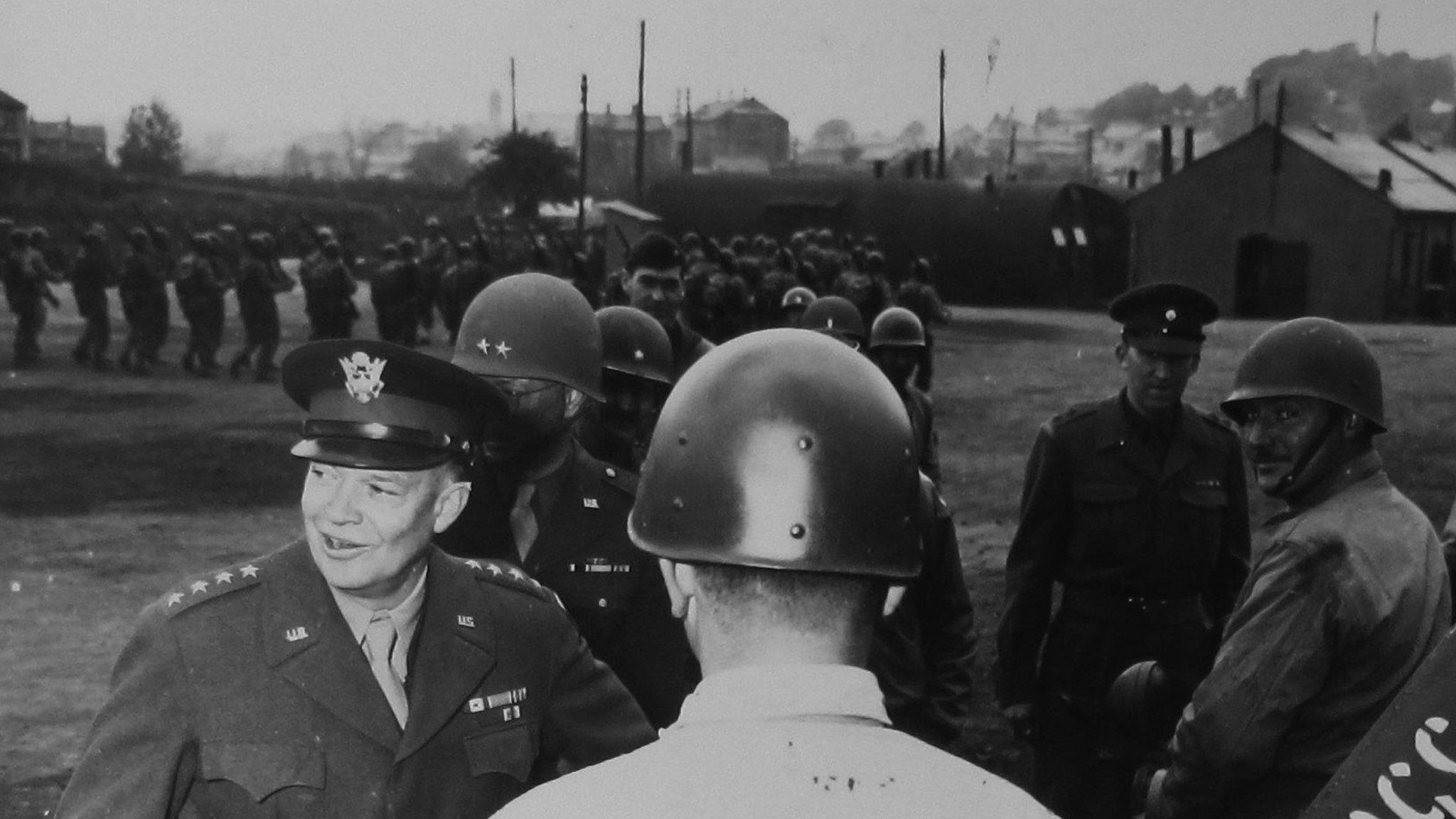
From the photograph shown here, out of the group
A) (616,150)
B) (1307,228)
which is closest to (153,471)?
(1307,228)

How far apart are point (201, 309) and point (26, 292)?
2.29 m

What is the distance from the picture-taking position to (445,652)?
275 cm

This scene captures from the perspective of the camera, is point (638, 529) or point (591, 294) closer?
point (638, 529)

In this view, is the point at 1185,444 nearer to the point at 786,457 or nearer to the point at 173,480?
the point at 786,457

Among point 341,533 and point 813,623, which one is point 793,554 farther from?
point 341,533

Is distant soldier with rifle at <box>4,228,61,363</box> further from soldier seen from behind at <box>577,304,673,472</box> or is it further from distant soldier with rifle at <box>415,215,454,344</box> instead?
soldier seen from behind at <box>577,304,673,472</box>

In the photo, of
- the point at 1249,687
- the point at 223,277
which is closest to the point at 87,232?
the point at 223,277

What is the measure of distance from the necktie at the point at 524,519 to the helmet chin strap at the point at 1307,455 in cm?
168

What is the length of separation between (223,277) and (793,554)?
2142cm

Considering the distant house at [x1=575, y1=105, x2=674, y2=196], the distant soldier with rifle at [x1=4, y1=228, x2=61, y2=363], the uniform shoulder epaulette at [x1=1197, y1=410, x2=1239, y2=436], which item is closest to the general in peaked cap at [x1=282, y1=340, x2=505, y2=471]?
the uniform shoulder epaulette at [x1=1197, y1=410, x2=1239, y2=436]

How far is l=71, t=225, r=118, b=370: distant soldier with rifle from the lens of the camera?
68.4 ft

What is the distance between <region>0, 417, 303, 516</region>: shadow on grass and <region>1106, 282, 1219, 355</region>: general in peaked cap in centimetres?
891

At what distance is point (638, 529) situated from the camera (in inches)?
75.6

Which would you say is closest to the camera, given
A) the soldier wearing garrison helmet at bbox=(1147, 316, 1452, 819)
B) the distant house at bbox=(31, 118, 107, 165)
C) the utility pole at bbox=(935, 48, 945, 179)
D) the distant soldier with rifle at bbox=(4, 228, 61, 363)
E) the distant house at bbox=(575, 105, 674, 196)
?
the soldier wearing garrison helmet at bbox=(1147, 316, 1452, 819)
